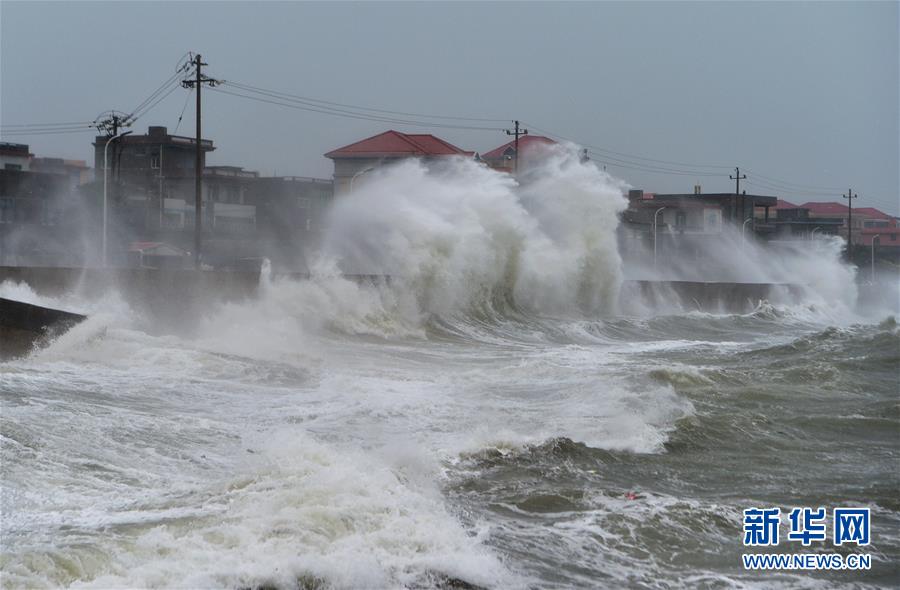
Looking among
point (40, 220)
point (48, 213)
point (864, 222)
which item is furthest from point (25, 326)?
point (864, 222)

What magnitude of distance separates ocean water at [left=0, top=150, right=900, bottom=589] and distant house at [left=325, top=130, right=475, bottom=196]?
24776 mm

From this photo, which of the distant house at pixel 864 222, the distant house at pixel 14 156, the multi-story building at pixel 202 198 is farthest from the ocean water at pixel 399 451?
the distant house at pixel 864 222

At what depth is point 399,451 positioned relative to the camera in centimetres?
838

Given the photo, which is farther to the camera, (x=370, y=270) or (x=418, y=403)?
(x=370, y=270)

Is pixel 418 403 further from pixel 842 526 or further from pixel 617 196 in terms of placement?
pixel 617 196

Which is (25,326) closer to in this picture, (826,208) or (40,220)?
(40,220)

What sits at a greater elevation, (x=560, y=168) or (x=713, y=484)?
(x=560, y=168)

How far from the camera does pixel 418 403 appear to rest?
11773 mm

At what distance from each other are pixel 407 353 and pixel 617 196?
17729mm

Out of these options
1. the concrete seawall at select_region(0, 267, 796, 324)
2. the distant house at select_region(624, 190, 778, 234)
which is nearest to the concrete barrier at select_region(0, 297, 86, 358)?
the concrete seawall at select_region(0, 267, 796, 324)

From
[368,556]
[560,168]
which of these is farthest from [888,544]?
[560,168]

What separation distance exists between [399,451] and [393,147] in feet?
132

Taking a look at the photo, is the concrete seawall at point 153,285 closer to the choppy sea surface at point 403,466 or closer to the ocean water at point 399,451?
the ocean water at point 399,451

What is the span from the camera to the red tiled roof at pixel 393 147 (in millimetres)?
46987
